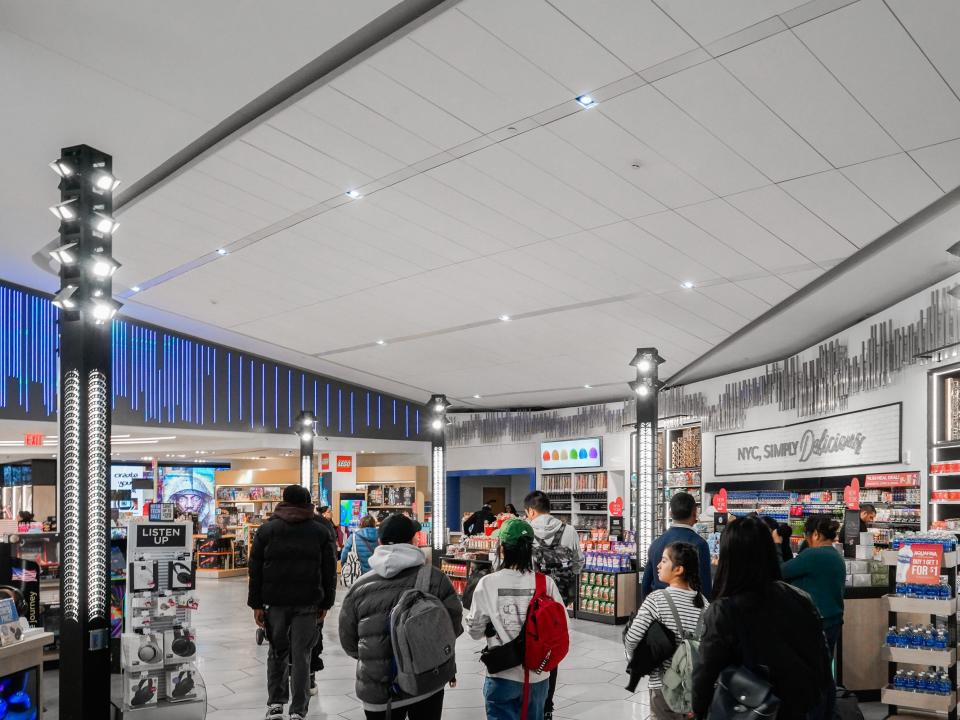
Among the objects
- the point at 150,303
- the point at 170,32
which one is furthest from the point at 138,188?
the point at 150,303

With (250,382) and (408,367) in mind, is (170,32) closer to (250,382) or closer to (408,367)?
(408,367)

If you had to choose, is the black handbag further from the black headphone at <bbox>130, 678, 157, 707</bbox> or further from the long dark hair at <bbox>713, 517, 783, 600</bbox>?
the black headphone at <bbox>130, 678, 157, 707</bbox>

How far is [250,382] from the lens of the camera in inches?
687

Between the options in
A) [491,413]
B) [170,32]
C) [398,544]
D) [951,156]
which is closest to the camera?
[398,544]

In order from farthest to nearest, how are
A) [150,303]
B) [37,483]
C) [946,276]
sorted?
[37,483] → [150,303] → [946,276]

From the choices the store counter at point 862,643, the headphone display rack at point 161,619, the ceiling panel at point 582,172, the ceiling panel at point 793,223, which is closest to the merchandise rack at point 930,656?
the store counter at point 862,643

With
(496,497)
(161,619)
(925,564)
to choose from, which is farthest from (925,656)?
(496,497)

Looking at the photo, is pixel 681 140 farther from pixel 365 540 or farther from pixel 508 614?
pixel 365 540

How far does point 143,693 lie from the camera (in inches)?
231

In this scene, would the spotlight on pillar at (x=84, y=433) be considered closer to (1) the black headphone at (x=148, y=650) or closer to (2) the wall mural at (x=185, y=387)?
(1) the black headphone at (x=148, y=650)

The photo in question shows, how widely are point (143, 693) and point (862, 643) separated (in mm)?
5159

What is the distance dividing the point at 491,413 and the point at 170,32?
1454 cm

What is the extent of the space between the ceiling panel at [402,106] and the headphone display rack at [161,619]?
10.8 feet

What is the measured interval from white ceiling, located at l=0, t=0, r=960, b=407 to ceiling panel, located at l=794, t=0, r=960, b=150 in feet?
0.05
